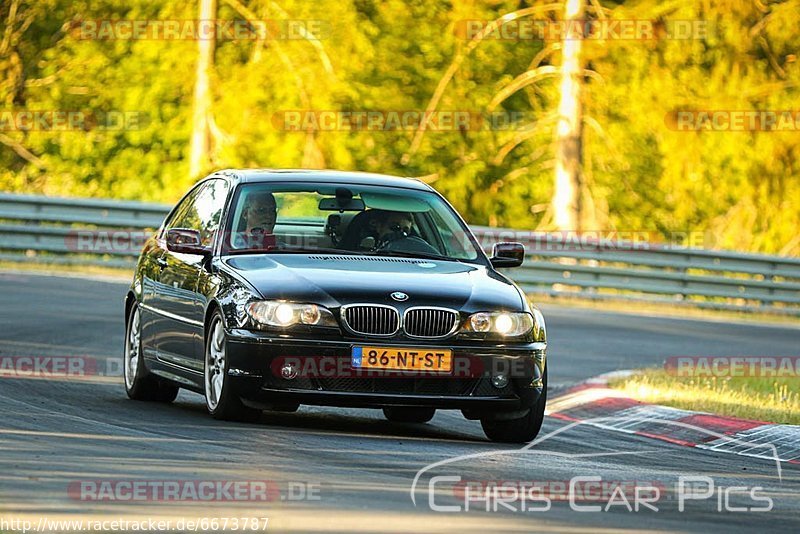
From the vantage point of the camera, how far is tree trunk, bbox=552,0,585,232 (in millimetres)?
32969

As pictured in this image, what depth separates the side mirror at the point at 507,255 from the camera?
12250 mm

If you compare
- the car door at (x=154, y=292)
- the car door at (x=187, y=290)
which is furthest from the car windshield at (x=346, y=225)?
the car door at (x=154, y=292)

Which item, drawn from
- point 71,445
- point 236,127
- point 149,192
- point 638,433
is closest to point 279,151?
point 236,127

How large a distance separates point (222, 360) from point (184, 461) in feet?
6.35

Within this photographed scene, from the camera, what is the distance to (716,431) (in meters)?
12.7

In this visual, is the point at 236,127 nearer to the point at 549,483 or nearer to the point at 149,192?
the point at 149,192

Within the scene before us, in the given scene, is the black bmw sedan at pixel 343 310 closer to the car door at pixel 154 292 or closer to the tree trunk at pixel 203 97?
the car door at pixel 154 292

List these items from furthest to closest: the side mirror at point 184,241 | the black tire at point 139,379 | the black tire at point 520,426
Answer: the black tire at point 139,379
the side mirror at point 184,241
the black tire at point 520,426

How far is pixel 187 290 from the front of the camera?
39.2 feet

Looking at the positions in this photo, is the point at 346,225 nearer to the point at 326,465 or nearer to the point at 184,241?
the point at 184,241

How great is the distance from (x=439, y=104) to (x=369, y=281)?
2612 centimetres

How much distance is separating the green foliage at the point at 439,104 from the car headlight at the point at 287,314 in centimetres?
2255

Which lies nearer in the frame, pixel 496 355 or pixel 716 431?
pixel 496 355

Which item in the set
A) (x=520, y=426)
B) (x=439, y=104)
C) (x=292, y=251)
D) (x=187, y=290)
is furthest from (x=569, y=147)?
(x=520, y=426)
